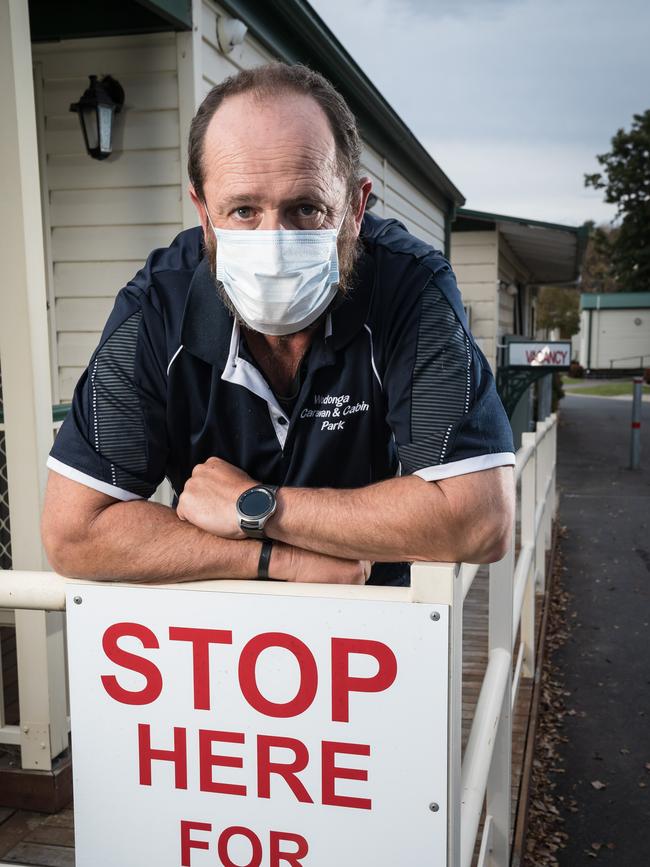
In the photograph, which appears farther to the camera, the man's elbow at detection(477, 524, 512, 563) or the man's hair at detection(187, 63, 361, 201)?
the man's hair at detection(187, 63, 361, 201)

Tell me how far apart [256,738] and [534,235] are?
1385cm

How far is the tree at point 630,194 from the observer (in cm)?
5050

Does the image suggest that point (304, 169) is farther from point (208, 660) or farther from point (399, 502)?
point (208, 660)

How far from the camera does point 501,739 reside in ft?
8.82

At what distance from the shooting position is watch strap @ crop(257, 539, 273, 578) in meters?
1.71

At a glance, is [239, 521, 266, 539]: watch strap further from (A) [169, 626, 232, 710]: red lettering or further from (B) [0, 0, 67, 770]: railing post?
(B) [0, 0, 67, 770]: railing post

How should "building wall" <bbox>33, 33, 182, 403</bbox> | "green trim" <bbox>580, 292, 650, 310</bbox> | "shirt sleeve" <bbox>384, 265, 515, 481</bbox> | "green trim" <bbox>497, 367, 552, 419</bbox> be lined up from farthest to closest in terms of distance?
"green trim" <bbox>580, 292, 650, 310</bbox> → "green trim" <bbox>497, 367, 552, 419</bbox> → "building wall" <bbox>33, 33, 182, 403</bbox> → "shirt sleeve" <bbox>384, 265, 515, 481</bbox>

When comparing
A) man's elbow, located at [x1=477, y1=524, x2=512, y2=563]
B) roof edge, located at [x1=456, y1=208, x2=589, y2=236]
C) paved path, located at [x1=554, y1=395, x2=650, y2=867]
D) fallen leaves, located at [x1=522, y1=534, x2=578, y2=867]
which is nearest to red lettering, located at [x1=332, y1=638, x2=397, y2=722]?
man's elbow, located at [x1=477, y1=524, x2=512, y2=563]

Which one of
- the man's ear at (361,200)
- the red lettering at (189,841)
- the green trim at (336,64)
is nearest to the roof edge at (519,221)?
the green trim at (336,64)

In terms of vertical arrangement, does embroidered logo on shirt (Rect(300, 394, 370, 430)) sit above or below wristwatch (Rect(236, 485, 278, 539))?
above

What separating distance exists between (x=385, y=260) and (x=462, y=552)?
72cm

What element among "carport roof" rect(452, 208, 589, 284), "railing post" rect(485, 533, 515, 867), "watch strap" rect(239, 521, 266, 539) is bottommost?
"railing post" rect(485, 533, 515, 867)

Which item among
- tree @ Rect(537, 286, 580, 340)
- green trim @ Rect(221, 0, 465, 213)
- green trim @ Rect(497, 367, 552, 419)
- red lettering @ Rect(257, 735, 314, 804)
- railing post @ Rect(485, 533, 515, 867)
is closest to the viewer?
red lettering @ Rect(257, 735, 314, 804)

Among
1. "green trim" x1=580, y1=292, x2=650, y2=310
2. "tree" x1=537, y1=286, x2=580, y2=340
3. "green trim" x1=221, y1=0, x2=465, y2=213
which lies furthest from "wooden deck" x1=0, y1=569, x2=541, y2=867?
"tree" x1=537, y1=286, x2=580, y2=340
